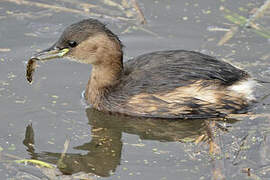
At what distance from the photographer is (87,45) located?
25.0ft

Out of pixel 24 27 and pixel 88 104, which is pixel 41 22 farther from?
pixel 88 104

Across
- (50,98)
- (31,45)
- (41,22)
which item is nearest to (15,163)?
(50,98)

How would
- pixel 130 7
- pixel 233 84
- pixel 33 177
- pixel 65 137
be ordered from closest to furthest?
1. pixel 33 177
2. pixel 65 137
3. pixel 233 84
4. pixel 130 7

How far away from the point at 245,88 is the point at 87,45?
6.53 feet

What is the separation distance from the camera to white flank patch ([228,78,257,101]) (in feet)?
24.8

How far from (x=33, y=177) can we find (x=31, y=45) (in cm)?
295

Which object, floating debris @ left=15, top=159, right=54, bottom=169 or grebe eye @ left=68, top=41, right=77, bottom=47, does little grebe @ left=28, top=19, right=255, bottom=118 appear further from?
floating debris @ left=15, top=159, right=54, bottom=169

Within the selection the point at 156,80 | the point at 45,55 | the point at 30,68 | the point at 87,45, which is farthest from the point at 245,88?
the point at 30,68

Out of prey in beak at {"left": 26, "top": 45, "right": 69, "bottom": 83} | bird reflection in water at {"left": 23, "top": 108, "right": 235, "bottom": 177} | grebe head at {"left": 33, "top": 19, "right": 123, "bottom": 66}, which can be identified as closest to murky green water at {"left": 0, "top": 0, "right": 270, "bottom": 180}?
bird reflection in water at {"left": 23, "top": 108, "right": 235, "bottom": 177}

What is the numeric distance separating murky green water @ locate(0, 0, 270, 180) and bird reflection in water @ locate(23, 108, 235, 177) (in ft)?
0.04

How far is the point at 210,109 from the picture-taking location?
7.48m

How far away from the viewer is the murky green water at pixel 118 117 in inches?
259

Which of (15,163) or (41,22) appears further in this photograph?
(41,22)

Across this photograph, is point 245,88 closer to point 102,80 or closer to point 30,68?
point 102,80
